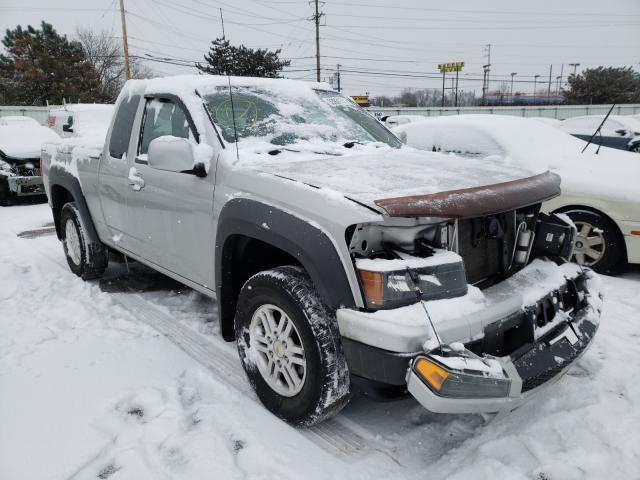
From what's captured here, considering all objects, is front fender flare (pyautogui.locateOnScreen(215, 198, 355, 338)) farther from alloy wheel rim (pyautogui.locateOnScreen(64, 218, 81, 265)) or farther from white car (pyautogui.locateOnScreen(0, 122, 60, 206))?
white car (pyautogui.locateOnScreen(0, 122, 60, 206))

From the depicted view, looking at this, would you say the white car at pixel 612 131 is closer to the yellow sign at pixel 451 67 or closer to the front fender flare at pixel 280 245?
the front fender flare at pixel 280 245

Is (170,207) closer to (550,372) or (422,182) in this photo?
(422,182)

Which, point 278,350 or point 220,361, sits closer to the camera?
point 278,350

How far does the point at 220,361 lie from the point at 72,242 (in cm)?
276

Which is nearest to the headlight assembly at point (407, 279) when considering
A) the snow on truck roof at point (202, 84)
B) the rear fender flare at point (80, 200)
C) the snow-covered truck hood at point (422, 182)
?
the snow-covered truck hood at point (422, 182)

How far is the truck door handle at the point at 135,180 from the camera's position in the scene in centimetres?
352

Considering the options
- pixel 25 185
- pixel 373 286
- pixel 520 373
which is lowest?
pixel 25 185

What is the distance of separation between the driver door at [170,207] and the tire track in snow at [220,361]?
52 centimetres

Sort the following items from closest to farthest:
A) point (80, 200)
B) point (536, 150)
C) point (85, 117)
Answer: point (80, 200) → point (536, 150) → point (85, 117)

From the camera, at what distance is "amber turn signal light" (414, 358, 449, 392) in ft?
6.09

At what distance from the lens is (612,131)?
1326 centimetres

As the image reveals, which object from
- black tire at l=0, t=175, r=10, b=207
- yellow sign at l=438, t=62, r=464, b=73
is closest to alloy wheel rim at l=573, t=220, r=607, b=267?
black tire at l=0, t=175, r=10, b=207

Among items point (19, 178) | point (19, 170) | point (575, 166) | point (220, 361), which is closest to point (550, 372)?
point (220, 361)

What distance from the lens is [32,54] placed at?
120 ft
